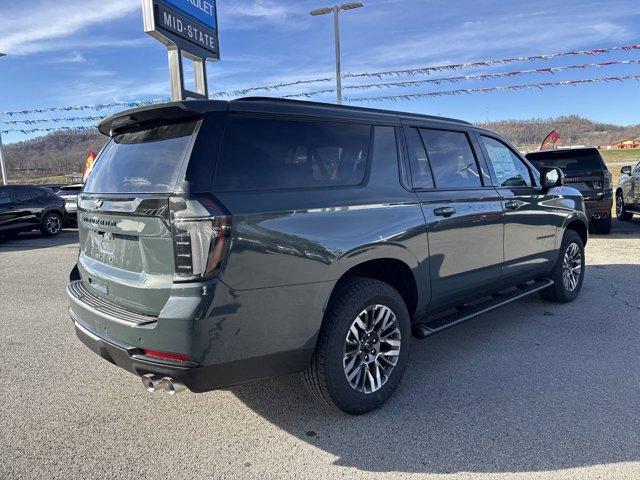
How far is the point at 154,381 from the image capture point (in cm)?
259

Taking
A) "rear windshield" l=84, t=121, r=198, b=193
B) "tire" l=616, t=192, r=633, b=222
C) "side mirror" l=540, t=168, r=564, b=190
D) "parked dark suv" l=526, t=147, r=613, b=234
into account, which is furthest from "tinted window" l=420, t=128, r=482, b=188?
"tire" l=616, t=192, r=633, b=222

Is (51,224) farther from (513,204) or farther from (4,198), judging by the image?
(513,204)

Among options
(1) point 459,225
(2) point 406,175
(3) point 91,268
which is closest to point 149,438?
(3) point 91,268

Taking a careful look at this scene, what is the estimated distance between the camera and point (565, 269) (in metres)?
5.39

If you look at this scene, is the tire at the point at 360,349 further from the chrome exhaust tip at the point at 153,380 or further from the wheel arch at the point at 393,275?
the chrome exhaust tip at the point at 153,380

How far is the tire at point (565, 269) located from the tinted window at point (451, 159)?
1858 millimetres

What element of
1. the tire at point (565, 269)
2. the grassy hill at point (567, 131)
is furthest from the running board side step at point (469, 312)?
the grassy hill at point (567, 131)

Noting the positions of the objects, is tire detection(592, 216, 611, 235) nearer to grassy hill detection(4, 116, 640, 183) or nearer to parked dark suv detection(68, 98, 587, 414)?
grassy hill detection(4, 116, 640, 183)

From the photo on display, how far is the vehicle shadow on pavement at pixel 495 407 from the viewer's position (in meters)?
2.69

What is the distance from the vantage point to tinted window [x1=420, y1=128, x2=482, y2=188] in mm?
3809

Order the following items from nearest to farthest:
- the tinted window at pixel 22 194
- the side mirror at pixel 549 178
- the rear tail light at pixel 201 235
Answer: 1. the rear tail light at pixel 201 235
2. the side mirror at pixel 549 178
3. the tinted window at pixel 22 194

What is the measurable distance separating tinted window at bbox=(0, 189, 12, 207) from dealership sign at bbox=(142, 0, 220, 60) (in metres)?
6.94

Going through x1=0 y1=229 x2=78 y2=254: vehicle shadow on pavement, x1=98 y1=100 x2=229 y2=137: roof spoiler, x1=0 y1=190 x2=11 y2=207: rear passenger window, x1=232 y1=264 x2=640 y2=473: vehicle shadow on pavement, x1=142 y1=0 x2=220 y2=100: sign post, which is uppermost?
x1=142 y1=0 x2=220 y2=100: sign post

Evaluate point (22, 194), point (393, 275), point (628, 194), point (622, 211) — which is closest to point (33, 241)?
point (22, 194)
